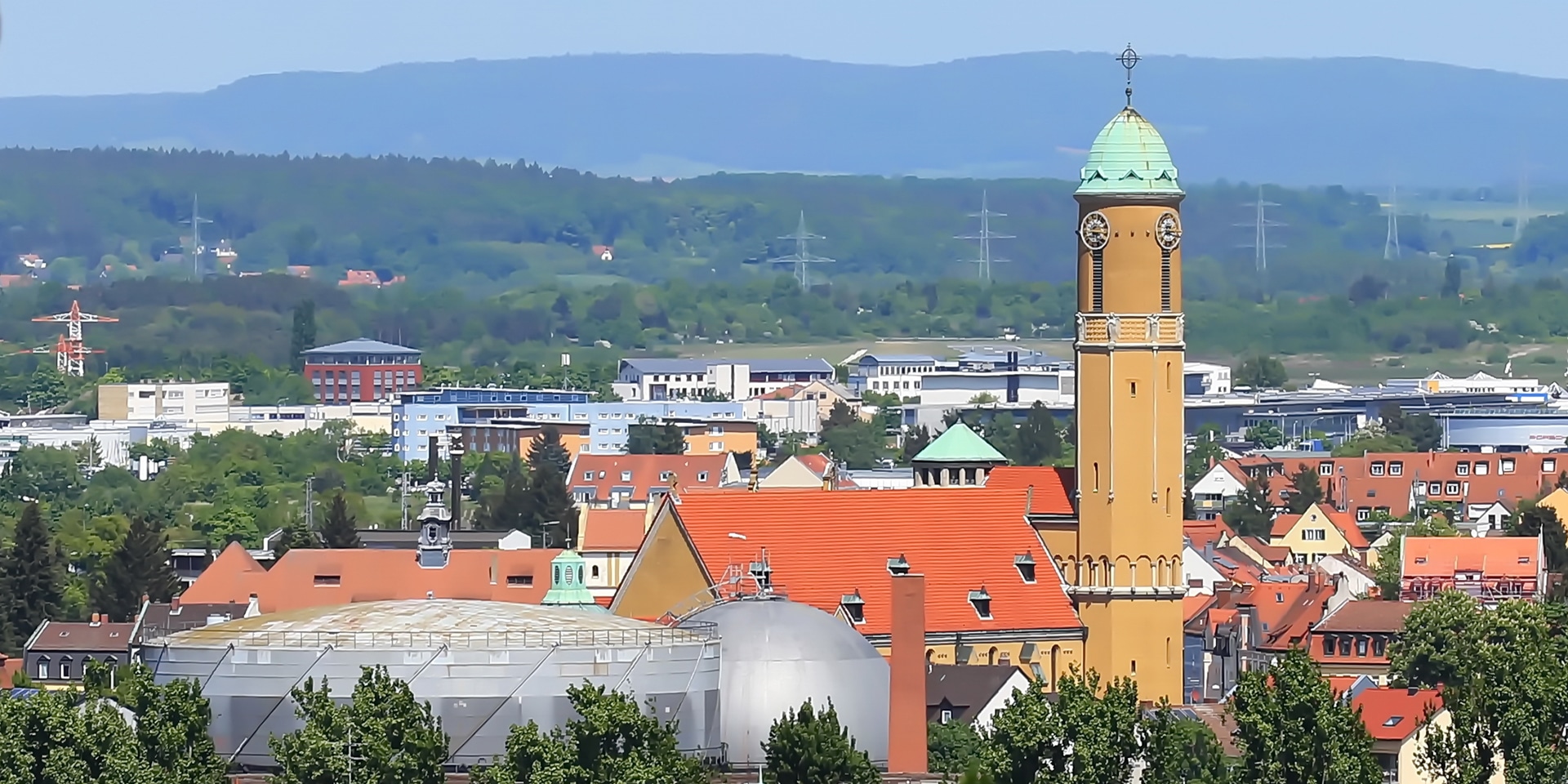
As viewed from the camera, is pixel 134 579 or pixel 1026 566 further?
pixel 134 579

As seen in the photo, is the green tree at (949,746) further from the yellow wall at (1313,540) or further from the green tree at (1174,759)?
the yellow wall at (1313,540)

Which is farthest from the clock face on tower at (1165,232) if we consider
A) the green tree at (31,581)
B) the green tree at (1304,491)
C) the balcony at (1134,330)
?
the green tree at (1304,491)

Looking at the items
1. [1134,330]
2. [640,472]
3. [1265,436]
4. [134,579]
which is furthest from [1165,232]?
[1265,436]

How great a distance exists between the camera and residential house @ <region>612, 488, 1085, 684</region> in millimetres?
70250

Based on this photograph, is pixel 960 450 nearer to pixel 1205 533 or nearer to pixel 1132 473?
pixel 1132 473

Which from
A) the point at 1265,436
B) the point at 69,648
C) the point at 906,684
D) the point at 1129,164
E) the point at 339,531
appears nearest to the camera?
the point at 906,684

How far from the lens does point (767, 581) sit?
68312 mm

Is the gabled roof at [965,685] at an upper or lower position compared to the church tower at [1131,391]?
lower

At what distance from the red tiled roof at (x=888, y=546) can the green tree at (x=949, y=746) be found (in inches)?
231

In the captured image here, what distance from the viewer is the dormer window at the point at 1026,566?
73.4m

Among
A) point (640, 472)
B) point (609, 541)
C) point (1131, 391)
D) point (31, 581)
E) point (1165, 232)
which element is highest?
point (1165, 232)

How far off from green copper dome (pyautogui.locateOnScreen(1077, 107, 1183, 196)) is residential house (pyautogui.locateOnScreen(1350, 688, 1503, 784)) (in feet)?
→ 37.7

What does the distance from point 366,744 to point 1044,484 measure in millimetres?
27126

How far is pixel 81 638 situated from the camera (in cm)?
8462
